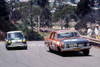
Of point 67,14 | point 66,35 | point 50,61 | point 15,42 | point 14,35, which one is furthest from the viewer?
point 67,14

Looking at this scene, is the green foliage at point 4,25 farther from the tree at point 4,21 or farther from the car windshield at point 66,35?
the car windshield at point 66,35

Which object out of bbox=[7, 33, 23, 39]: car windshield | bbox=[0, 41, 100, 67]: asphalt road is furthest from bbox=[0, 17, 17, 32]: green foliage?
bbox=[0, 41, 100, 67]: asphalt road

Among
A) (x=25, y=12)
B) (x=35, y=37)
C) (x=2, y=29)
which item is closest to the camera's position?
(x=2, y=29)

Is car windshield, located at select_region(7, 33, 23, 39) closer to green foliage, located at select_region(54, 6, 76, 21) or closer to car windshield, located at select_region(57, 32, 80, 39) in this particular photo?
car windshield, located at select_region(57, 32, 80, 39)

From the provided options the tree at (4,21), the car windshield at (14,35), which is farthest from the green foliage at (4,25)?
the car windshield at (14,35)

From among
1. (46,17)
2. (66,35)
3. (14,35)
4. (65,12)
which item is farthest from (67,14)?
(66,35)

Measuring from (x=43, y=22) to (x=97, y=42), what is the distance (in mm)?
68565

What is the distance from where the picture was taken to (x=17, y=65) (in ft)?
36.4

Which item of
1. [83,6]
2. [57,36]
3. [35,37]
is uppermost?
[83,6]

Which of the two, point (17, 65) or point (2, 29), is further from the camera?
point (2, 29)

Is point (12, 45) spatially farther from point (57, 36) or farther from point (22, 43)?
point (57, 36)

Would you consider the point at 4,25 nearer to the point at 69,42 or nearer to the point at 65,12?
the point at 69,42

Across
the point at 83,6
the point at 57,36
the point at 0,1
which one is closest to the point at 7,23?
the point at 0,1

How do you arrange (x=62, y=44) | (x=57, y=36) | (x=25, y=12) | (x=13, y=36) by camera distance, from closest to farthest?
(x=62, y=44) → (x=57, y=36) → (x=13, y=36) → (x=25, y=12)
